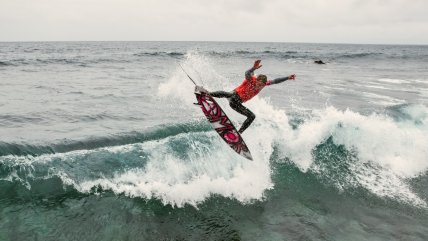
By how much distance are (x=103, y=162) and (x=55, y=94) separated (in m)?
14.8

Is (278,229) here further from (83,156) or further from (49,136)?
(49,136)

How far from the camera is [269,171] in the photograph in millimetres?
12695

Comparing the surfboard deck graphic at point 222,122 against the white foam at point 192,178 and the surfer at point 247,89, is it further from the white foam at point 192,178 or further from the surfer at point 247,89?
the white foam at point 192,178

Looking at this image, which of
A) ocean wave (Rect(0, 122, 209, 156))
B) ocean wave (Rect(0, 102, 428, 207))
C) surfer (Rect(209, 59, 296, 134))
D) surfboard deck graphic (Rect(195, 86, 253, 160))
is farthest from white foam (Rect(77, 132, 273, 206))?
surfer (Rect(209, 59, 296, 134))

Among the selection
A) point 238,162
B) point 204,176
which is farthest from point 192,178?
point 238,162

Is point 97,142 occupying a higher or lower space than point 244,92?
lower

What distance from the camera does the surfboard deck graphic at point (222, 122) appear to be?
11.1 m

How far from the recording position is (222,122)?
37.0 ft

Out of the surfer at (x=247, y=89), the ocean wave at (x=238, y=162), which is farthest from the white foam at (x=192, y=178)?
the surfer at (x=247, y=89)

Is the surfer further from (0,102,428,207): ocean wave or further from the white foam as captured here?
(0,102,428,207): ocean wave

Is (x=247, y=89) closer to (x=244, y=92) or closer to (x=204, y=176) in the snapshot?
(x=244, y=92)

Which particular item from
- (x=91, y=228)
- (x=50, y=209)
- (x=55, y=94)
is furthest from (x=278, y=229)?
(x=55, y=94)

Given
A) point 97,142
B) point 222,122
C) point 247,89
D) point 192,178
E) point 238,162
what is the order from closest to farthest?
point 247,89 < point 222,122 < point 192,178 < point 238,162 < point 97,142

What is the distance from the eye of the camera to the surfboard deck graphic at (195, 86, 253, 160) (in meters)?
11.1
